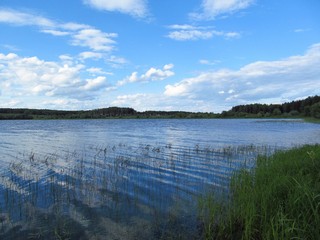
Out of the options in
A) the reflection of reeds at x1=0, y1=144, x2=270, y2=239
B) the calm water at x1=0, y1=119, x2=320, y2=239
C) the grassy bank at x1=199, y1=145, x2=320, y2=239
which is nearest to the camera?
the grassy bank at x1=199, y1=145, x2=320, y2=239

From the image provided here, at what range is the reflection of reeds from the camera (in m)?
8.96

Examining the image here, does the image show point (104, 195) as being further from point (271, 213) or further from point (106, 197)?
point (271, 213)

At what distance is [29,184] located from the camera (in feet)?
45.1

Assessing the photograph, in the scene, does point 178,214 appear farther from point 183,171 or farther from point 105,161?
point 105,161

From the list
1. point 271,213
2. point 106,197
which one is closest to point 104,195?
point 106,197

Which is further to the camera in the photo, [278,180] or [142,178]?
[142,178]

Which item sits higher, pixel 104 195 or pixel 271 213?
pixel 271 213

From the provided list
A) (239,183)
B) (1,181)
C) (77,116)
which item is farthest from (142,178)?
(77,116)

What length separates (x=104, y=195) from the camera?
39.9ft

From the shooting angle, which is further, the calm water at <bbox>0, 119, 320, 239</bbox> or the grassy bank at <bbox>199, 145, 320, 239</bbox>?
→ the calm water at <bbox>0, 119, 320, 239</bbox>

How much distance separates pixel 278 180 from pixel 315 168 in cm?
214

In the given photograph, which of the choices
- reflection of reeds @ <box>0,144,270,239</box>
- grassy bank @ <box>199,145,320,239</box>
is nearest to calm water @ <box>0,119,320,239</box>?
reflection of reeds @ <box>0,144,270,239</box>

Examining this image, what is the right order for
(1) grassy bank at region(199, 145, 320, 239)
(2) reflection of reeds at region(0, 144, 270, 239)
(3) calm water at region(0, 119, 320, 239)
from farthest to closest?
(2) reflection of reeds at region(0, 144, 270, 239), (3) calm water at region(0, 119, 320, 239), (1) grassy bank at region(199, 145, 320, 239)

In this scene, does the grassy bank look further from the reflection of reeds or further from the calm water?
the reflection of reeds
